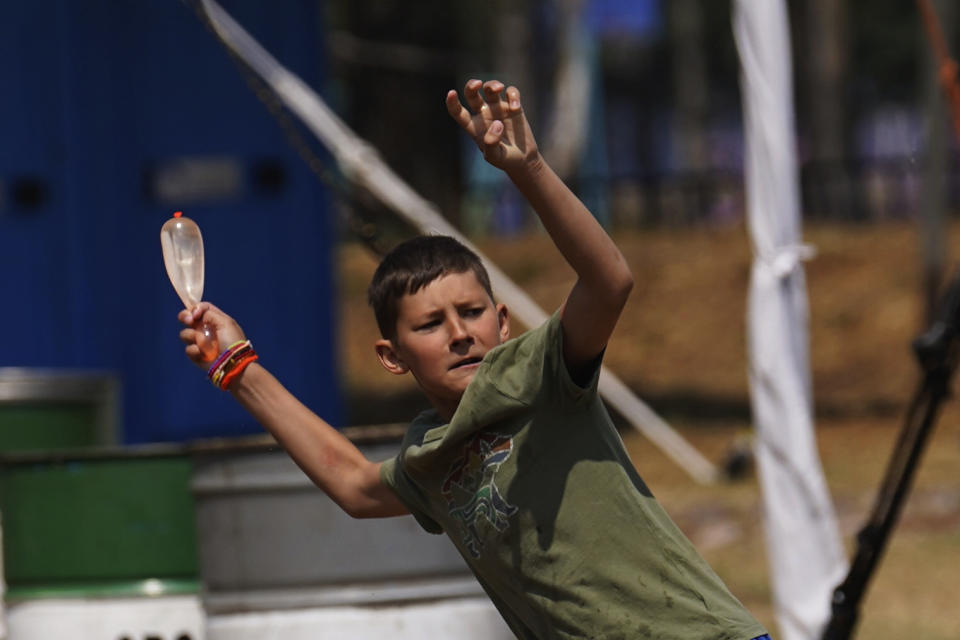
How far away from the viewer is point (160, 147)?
664 cm

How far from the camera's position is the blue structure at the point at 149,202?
21.3 feet

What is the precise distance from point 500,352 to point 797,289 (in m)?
2.17

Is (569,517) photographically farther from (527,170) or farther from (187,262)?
(187,262)

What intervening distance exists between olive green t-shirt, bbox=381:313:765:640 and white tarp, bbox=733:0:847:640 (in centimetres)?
191

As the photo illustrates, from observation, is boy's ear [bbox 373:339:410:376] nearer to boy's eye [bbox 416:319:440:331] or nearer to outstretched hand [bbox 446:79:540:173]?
boy's eye [bbox 416:319:440:331]

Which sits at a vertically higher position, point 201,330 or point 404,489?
point 201,330

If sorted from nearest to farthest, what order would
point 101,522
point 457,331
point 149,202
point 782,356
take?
1. point 457,331
2. point 101,522
3. point 782,356
4. point 149,202

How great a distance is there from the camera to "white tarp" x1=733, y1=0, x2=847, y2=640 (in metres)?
4.16

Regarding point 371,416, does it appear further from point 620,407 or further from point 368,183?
point 368,183

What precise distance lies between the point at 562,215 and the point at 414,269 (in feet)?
1.00

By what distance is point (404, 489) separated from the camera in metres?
2.49

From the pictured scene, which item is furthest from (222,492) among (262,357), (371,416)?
(371,416)

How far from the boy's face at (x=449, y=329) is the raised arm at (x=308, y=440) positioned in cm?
26

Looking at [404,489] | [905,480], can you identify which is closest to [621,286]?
[404,489]
